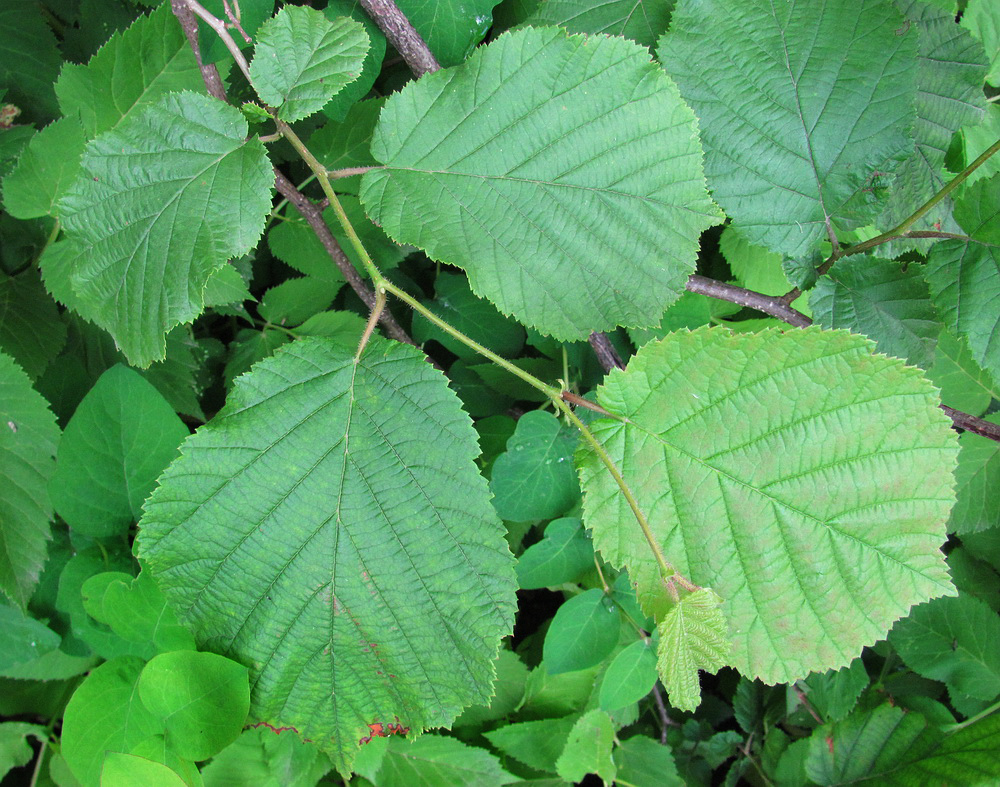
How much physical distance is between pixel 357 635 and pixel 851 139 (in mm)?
1367

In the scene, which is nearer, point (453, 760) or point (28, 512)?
point (28, 512)

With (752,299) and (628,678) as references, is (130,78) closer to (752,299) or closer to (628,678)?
(752,299)

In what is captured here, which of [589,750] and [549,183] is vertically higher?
[549,183]

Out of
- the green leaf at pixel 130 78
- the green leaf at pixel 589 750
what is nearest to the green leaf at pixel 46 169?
the green leaf at pixel 130 78

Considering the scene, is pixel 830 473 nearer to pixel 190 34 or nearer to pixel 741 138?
pixel 741 138

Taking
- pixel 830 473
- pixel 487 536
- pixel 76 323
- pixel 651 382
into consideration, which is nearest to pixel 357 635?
pixel 487 536

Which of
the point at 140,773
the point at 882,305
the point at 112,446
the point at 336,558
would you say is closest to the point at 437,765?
the point at 140,773

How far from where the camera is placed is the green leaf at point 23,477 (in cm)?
136

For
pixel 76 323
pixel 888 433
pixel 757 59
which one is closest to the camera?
pixel 888 433

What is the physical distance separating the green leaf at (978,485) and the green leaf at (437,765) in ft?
5.01

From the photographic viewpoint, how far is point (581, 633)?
155cm

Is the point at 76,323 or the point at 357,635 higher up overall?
the point at 76,323

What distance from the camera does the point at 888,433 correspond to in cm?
103

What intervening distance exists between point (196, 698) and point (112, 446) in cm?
56
